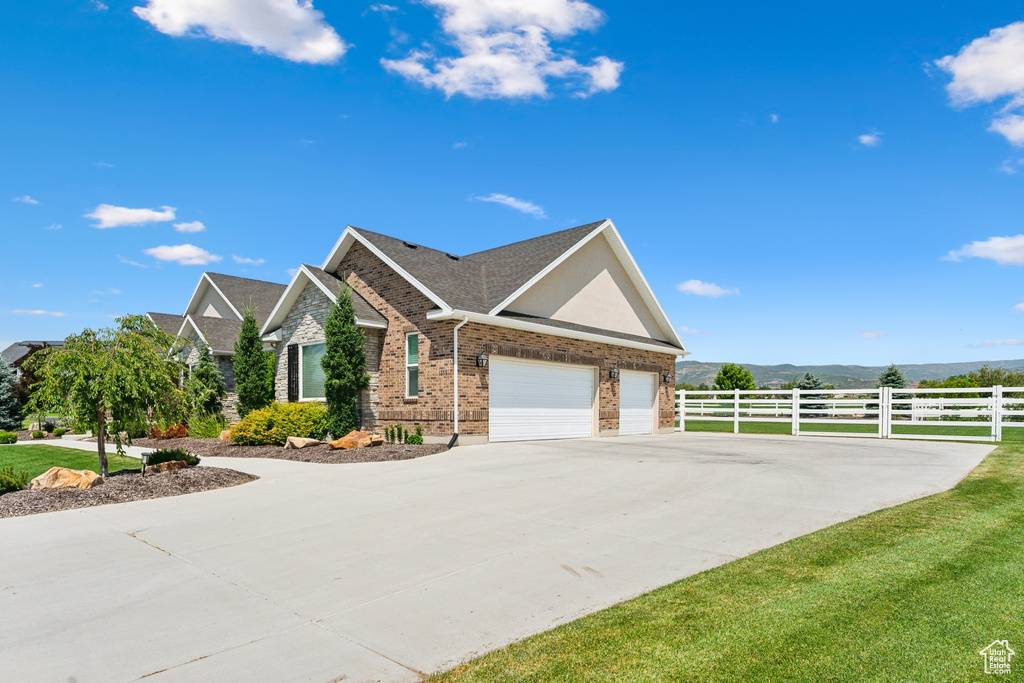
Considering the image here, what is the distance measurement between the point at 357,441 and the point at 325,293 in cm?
523

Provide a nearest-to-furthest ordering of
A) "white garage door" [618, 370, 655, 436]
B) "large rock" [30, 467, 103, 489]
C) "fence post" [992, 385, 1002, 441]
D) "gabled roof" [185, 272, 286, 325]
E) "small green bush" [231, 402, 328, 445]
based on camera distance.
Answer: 1. "large rock" [30, 467, 103, 489]
2. "small green bush" [231, 402, 328, 445]
3. "fence post" [992, 385, 1002, 441]
4. "white garage door" [618, 370, 655, 436]
5. "gabled roof" [185, 272, 286, 325]

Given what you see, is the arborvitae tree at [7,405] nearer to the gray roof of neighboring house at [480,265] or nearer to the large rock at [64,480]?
the gray roof of neighboring house at [480,265]

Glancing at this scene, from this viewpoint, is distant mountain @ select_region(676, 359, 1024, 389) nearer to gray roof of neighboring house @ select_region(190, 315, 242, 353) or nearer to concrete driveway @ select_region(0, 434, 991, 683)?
gray roof of neighboring house @ select_region(190, 315, 242, 353)

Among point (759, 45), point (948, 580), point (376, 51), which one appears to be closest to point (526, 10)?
point (376, 51)

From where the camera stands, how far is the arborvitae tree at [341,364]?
15.9 metres

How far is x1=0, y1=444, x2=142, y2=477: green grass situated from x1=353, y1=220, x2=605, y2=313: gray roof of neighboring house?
8334 millimetres

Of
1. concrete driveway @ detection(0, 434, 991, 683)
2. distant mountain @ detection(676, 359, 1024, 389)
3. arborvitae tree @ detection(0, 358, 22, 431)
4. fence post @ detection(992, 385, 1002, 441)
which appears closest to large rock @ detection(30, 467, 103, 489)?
concrete driveway @ detection(0, 434, 991, 683)

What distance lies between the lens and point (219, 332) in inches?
889

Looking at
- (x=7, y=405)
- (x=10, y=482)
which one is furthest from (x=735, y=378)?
(x=7, y=405)

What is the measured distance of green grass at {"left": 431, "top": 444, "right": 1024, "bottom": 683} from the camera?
10.0 ft

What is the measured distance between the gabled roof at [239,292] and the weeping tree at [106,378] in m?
13.8

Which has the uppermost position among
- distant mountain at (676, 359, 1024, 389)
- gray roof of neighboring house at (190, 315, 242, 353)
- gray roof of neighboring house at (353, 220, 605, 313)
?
gray roof of neighboring house at (353, 220, 605, 313)

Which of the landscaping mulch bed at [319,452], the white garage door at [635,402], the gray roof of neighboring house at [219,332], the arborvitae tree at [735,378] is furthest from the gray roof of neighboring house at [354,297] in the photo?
the arborvitae tree at [735,378]

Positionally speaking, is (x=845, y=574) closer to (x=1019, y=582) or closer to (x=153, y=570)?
(x=1019, y=582)
